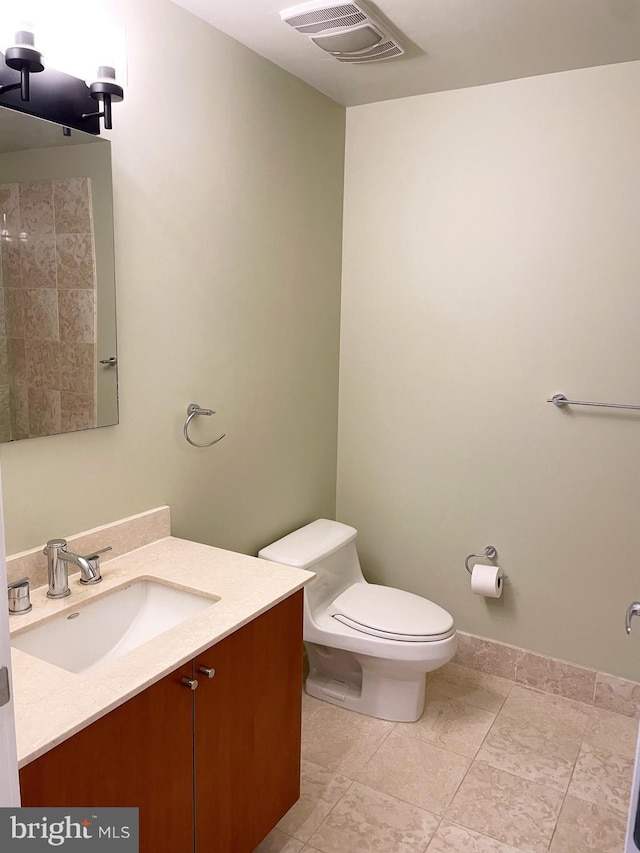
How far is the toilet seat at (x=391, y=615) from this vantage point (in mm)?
2270

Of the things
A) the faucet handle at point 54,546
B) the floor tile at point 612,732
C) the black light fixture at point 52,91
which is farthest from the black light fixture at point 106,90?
the floor tile at point 612,732

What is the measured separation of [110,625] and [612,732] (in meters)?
1.88

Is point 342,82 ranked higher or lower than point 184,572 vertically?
higher

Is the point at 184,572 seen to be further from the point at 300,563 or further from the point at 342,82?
the point at 342,82

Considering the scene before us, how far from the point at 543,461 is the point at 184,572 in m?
1.49

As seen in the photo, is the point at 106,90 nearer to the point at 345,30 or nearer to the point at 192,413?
the point at 345,30

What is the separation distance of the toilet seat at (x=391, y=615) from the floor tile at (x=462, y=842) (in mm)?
563

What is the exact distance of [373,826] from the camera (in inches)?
75.8

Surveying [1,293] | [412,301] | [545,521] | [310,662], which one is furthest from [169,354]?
[545,521]

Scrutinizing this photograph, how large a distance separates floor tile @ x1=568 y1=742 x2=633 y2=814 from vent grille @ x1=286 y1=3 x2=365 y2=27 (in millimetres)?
2468

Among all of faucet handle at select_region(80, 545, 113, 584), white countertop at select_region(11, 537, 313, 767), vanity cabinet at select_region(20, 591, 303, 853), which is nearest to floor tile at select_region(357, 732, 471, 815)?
vanity cabinet at select_region(20, 591, 303, 853)

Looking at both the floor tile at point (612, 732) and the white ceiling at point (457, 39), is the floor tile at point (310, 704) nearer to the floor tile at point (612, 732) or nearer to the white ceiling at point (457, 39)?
the floor tile at point (612, 732)

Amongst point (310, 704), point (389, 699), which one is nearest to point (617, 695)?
point (389, 699)

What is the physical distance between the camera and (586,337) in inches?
95.0
